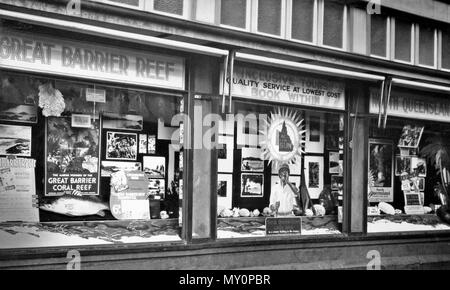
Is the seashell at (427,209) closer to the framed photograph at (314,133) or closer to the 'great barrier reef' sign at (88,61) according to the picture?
the framed photograph at (314,133)

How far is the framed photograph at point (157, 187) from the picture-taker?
870 centimetres

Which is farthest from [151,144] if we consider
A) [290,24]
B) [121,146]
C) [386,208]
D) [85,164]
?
[386,208]

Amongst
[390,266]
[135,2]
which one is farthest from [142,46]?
[390,266]

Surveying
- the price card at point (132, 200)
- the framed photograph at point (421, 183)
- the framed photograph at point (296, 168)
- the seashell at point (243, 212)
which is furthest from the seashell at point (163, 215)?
the framed photograph at point (421, 183)

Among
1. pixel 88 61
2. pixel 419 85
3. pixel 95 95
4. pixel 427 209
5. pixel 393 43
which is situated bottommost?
pixel 427 209

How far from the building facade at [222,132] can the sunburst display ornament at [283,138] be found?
0.03 m

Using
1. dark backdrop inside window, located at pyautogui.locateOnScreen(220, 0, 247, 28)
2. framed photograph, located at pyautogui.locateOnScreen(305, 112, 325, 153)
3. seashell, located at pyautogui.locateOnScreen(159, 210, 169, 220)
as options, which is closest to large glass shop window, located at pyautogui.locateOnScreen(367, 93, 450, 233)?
framed photograph, located at pyautogui.locateOnScreen(305, 112, 325, 153)

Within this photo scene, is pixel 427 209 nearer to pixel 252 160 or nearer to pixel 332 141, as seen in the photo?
pixel 332 141

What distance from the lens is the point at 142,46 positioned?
8297 millimetres

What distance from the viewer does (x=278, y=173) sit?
10.1 meters

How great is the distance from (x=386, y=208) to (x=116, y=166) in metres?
5.79

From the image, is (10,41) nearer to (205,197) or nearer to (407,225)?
(205,197)

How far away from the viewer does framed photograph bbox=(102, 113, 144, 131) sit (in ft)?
27.3
